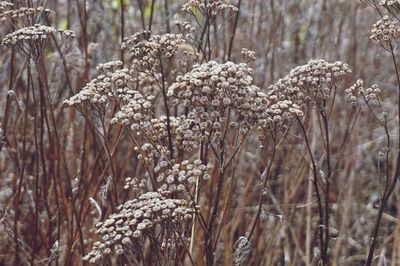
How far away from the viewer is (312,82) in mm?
1991

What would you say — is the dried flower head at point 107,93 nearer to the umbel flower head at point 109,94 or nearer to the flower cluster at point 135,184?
the umbel flower head at point 109,94

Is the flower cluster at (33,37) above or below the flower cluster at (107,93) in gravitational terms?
above

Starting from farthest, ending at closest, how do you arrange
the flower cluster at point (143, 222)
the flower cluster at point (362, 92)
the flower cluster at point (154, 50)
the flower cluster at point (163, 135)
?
the flower cluster at point (362, 92) < the flower cluster at point (154, 50) < the flower cluster at point (163, 135) < the flower cluster at point (143, 222)

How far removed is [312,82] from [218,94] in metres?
0.41

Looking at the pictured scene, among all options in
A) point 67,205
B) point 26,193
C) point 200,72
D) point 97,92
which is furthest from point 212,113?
point 26,193

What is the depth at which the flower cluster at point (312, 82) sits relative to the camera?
2010mm

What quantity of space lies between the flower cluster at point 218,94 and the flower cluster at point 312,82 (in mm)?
259

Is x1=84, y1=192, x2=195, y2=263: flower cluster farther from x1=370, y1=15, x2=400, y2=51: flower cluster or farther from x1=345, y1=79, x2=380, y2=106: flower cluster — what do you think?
x1=370, y1=15, x2=400, y2=51: flower cluster

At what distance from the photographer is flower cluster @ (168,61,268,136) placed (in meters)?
1.70

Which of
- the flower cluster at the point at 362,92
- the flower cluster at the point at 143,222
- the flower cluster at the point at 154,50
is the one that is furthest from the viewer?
the flower cluster at the point at 362,92

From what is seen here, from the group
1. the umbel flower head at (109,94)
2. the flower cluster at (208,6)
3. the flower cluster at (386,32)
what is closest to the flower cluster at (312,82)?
the flower cluster at (386,32)

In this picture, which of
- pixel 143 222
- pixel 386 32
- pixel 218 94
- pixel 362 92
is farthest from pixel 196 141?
pixel 386 32

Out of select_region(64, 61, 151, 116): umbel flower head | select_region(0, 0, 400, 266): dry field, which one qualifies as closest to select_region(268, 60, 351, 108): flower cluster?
select_region(0, 0, 400, 266): dry field

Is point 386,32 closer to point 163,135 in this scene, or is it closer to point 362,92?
point 362,92
